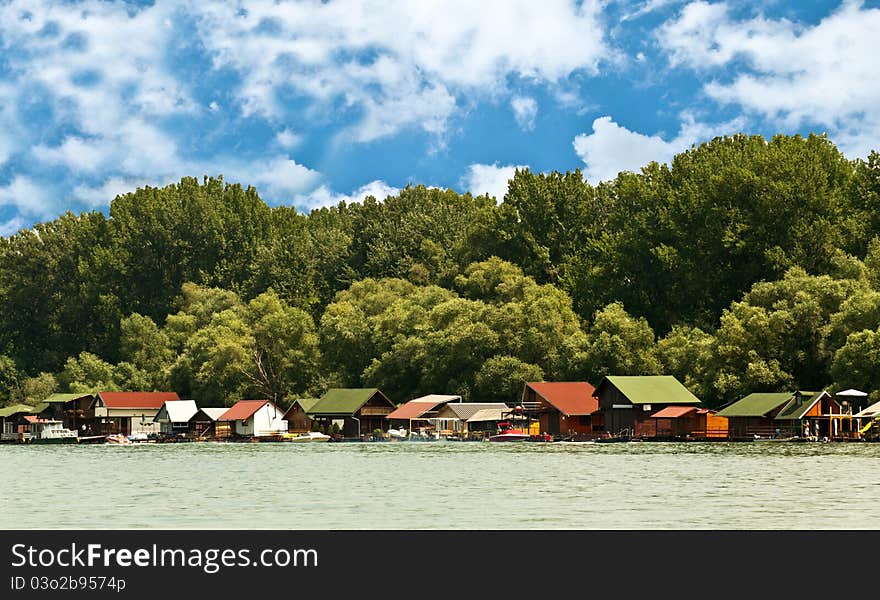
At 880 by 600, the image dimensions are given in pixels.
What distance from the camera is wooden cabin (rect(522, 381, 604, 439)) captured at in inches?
3756

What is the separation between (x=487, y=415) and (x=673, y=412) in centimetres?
1653

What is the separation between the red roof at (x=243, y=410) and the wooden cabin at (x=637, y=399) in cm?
3108

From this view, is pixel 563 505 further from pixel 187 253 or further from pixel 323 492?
pixel 187 253

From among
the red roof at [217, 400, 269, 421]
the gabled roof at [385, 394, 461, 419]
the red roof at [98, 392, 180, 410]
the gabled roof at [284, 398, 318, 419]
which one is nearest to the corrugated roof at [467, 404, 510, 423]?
the gabled roof at [385, 394, 461, 419]

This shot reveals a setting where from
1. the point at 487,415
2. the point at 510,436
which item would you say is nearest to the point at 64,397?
the point at 487,415

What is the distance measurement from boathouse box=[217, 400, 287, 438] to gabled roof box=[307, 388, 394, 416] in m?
4.14

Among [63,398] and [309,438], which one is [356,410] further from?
[63,398]

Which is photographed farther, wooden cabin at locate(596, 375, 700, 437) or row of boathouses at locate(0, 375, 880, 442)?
wooden cabin at locate(596, 375, 700, 437)

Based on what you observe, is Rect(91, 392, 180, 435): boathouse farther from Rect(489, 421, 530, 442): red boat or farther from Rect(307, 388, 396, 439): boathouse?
Rect(489, 421, 530, 442): red boat

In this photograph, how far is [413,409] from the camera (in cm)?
10494

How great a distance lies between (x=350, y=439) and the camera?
105 metres

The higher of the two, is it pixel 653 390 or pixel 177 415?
pixel 653 390
